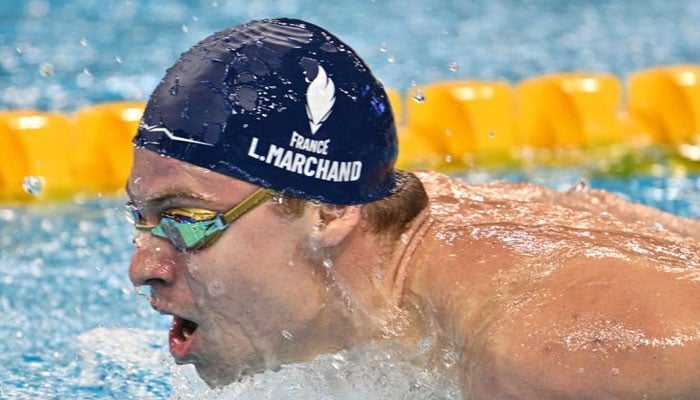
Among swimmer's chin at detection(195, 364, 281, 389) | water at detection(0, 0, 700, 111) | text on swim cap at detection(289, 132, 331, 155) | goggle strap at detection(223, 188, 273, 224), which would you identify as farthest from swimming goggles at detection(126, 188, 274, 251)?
water at detection(0, 0, 700, 111)

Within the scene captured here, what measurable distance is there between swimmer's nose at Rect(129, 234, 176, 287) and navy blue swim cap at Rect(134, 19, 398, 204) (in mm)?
172

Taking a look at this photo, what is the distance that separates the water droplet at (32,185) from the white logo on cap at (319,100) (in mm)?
2751

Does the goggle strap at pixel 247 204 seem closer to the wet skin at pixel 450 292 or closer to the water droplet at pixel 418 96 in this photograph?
the wet skin at pixel 450 292

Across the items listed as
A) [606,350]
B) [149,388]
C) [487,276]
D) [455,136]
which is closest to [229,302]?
[487,276]

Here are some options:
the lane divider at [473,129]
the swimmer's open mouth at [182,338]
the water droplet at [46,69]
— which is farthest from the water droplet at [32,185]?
the swimmer's open mouth at [182,338]

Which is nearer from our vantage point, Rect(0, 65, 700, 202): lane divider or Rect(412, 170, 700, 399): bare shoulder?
Rect(412, 170, 700, 399): bare shoulder

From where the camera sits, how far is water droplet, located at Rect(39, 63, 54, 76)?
595 cm

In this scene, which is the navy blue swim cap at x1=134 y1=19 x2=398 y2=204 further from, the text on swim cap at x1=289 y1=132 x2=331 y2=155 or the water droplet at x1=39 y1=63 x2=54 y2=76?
the water droplet at x1=39 y1=63 x2=54 y2=76

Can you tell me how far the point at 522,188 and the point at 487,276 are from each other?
787 mm

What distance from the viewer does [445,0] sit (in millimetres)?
7391

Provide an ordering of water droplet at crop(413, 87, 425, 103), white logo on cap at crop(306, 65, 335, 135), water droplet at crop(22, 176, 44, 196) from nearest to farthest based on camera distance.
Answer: white logo on cap at crop(306, 65, 335, 135) → water droplet at crop(413, 87, 425, 103) → water droplet at crop(22, 176, 44, 196)

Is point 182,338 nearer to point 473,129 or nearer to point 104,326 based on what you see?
point 104,326

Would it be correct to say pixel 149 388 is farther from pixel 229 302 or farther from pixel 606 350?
pixel 606 350

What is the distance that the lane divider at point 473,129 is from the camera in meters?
4.71
